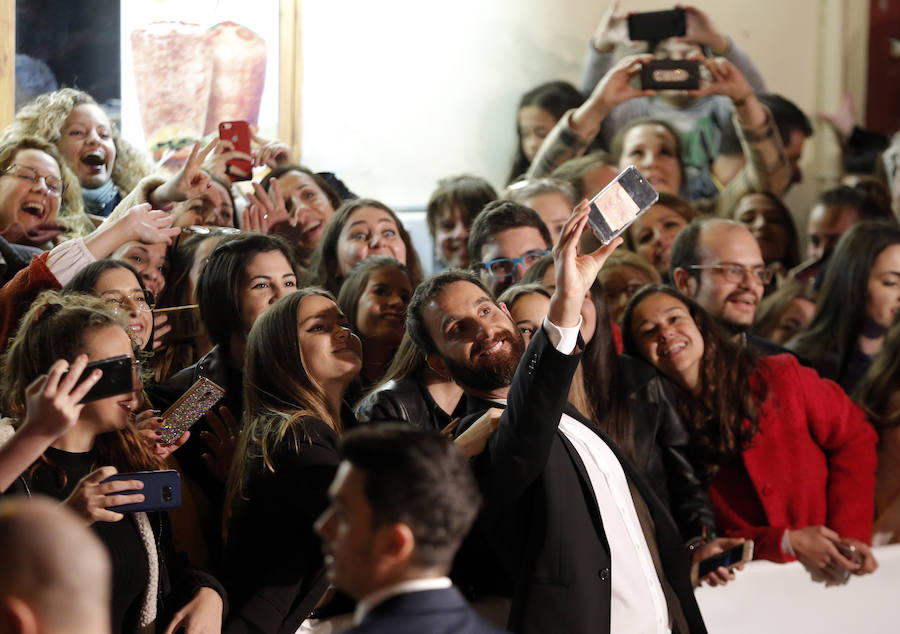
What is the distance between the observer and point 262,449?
265 cm

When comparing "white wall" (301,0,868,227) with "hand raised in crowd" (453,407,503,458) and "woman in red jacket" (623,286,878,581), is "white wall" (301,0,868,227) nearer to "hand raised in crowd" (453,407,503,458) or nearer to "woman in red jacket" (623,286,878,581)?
"woman in red jacket" (623,286,878,581)

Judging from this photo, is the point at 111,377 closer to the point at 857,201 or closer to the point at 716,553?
the point at 716,553

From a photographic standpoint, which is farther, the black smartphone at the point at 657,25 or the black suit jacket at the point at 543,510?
the black smartphone at the point at 657,25

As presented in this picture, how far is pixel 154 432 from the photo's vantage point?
268 cm

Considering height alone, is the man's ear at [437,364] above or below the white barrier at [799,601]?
above

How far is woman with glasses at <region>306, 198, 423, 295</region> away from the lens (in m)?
3.77

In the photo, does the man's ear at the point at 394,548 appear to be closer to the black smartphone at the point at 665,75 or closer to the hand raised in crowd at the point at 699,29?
the black smartphone at the point at 665,75

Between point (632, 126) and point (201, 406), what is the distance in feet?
11.1

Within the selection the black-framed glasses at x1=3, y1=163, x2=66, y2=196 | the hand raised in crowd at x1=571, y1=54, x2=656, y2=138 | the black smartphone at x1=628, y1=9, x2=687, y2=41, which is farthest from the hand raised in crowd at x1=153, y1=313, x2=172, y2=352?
the black smartphone at x1=628, y1=9, x2=687, y2=41

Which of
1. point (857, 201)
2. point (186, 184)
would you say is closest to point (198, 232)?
point (186, 184)

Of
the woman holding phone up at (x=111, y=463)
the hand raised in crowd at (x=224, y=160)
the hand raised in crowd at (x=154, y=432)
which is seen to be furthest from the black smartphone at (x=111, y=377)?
the hand raised in crowd at (x=224, y=160)

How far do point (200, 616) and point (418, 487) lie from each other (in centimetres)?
106

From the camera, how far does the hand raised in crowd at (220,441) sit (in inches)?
116

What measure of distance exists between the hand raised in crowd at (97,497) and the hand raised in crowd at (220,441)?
662mm
